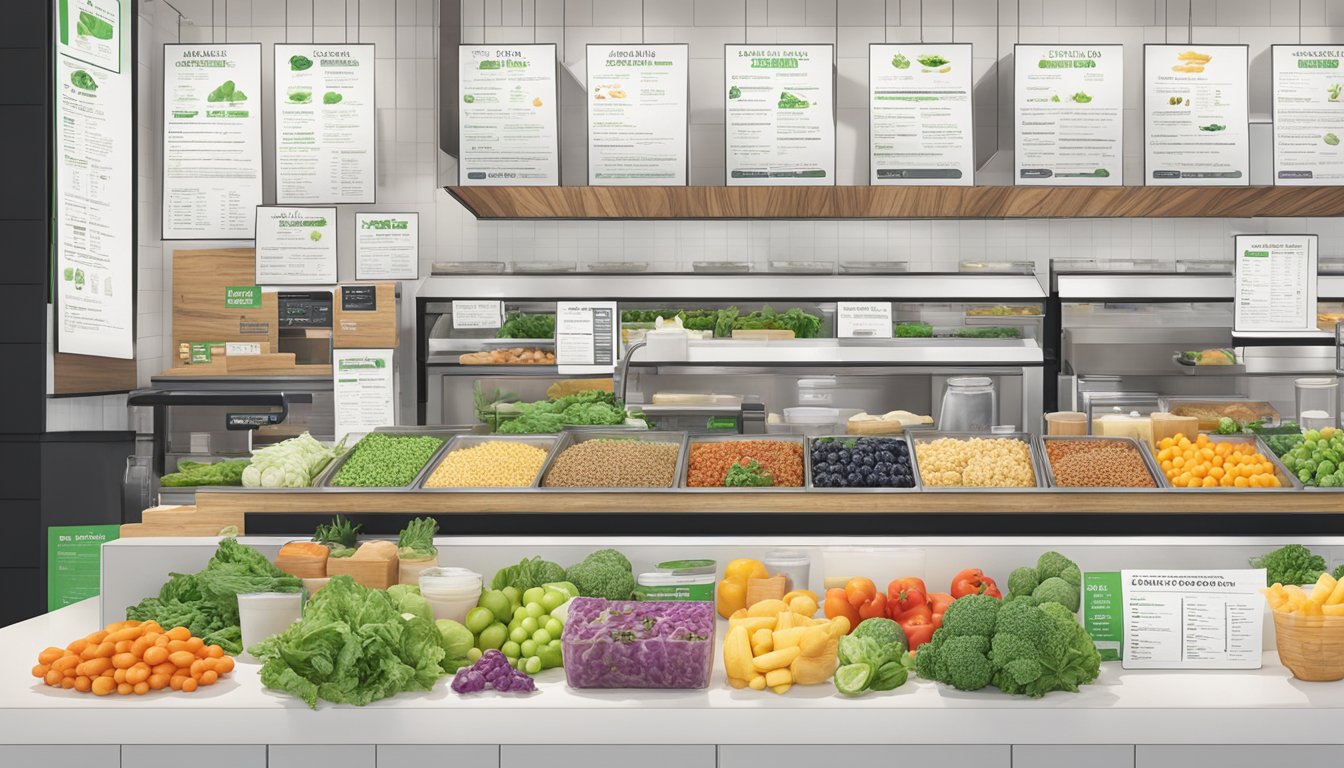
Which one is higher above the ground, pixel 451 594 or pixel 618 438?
pixel 618 438

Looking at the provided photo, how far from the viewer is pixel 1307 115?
6.73 metres

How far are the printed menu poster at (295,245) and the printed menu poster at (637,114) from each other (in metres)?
1.95

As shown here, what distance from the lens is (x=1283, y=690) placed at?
2.66 meters

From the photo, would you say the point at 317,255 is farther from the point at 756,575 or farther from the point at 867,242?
the point at 756,575

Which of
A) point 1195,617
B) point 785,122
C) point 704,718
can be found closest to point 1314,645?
Answer: point 1195,617

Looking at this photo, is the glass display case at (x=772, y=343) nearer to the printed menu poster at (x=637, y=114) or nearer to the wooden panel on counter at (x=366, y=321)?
the wooden panel on counter at (x=366, y=321)

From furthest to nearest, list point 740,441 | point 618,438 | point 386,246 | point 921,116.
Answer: point 386,246, point 921,116, point 618,438, point 740,441

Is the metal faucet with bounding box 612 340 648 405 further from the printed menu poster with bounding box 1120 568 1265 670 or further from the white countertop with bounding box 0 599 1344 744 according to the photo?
the printed menu poster with bounding box 1120 568 1265 670

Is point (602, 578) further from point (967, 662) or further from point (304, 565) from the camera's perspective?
point (967, 662)

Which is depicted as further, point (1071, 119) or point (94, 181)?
point (1071, 119)

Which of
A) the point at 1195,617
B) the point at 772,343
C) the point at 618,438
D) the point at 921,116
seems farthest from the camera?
the point at 921,116

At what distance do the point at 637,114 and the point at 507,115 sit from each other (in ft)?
2.51

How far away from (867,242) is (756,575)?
15.2 ft

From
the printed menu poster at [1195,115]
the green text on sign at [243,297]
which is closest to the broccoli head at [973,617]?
the printed menu poster at [1195,115]
